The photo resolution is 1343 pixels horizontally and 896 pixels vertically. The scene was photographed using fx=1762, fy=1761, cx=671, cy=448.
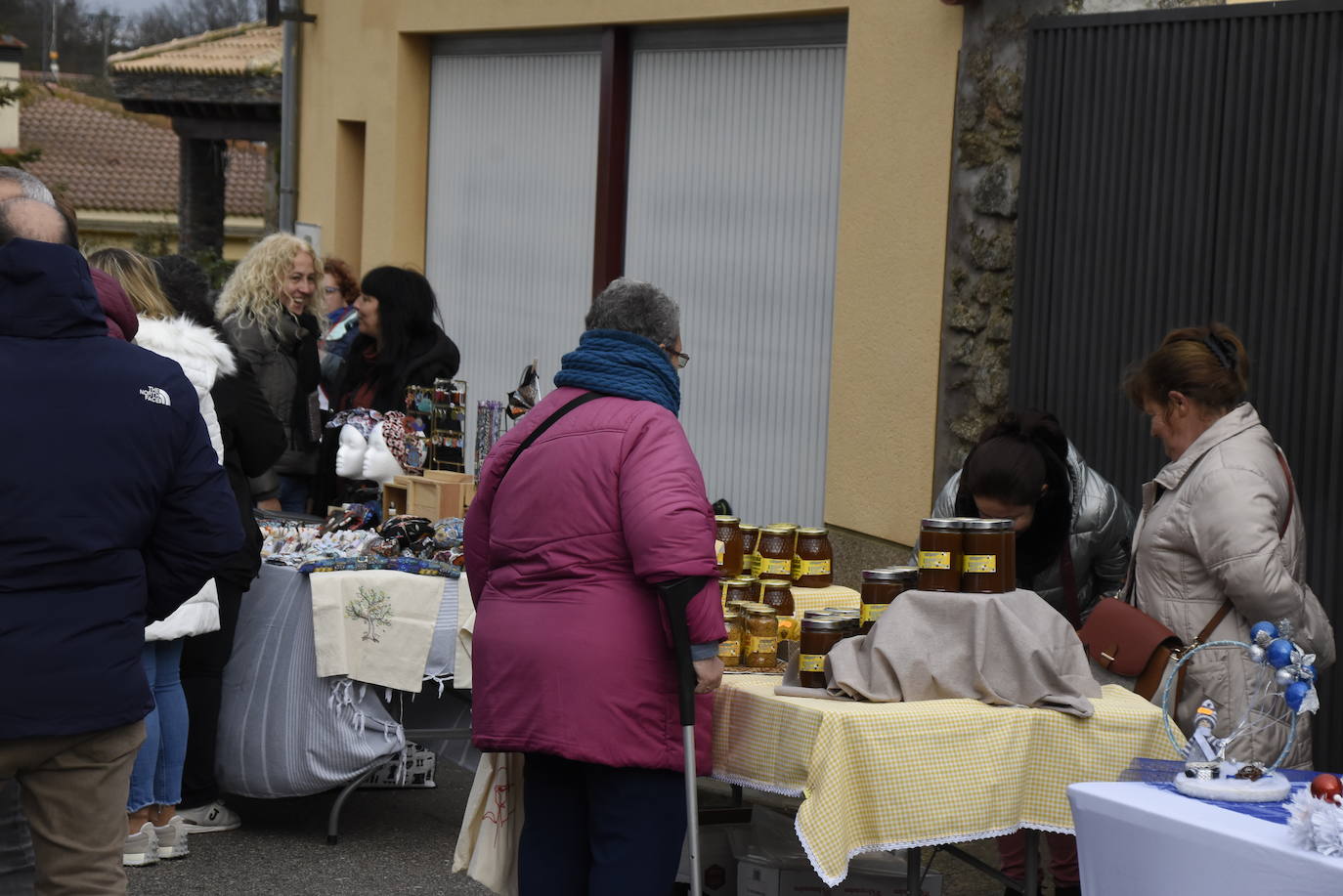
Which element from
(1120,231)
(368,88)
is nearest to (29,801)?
(1120,231)

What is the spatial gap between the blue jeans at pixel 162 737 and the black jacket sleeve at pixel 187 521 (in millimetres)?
1693

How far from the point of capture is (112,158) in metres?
48.1

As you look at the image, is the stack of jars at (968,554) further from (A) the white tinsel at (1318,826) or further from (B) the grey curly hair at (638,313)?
(A) the white tinsel at (1318,826)

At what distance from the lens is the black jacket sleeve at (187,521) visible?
373 centimetres

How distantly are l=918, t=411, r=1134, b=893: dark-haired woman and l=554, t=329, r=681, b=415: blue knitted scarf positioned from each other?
0.90 meters

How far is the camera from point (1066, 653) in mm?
4141

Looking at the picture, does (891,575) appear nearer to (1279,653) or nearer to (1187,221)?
(1279,653)

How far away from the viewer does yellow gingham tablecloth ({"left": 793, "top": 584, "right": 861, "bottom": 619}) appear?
514 cm

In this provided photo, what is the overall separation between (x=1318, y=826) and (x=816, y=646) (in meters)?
1.54

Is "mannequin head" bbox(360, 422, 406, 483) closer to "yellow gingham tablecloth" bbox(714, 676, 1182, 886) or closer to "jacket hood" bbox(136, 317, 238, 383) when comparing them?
"jacket hood" bbox(136, 317, 238, 383)

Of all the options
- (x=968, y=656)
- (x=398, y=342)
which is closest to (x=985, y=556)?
(x=968, y=656)

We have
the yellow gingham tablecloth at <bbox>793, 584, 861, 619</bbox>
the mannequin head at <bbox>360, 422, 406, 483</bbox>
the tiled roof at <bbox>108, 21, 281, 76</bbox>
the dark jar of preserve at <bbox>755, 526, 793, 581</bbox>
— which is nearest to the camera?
the dark jar of preserve at <bbox>755, 526, 793, 581</bbox>

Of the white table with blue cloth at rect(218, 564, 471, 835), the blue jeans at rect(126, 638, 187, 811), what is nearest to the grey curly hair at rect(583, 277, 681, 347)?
the white table with blue cloth at rect(218, 564, 471, 835)

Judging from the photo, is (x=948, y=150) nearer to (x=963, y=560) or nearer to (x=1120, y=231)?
(x=1120, y=231)
